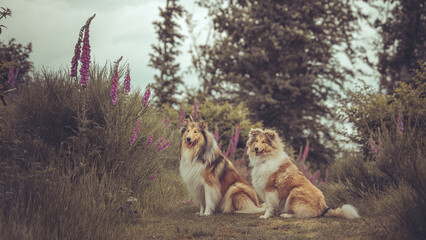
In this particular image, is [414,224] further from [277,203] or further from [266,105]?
[266,105]

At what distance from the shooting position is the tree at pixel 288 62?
20875 mm

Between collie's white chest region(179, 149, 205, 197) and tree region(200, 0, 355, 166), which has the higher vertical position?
tree region(200, 0, 355, 166)

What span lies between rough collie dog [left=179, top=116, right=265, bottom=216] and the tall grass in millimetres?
706

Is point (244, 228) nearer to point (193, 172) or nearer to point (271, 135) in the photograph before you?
point (193, 172)

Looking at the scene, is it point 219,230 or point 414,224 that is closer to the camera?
point 414,224

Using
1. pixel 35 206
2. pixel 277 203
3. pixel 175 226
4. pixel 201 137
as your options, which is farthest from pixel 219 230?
pixel 35 206

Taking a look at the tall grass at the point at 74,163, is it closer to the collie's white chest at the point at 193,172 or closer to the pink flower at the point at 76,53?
the pink flower at the point at 76,53

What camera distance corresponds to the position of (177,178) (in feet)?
29.2

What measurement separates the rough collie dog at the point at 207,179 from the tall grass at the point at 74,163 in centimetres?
71

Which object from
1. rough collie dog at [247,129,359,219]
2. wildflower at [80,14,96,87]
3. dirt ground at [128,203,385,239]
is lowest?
dirt ground at [128,203,385,239]

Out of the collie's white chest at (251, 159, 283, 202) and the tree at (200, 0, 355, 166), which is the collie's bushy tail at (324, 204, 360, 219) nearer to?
the collie's white chest at (251, 159, 283, 202)

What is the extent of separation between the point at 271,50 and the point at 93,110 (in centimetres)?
1726

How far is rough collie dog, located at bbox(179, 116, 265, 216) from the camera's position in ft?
21.6

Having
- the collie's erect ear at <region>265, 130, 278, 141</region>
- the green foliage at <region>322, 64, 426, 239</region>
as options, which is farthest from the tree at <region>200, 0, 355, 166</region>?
the collie's erect ear at <region>265, 130, 278, 141</region>
